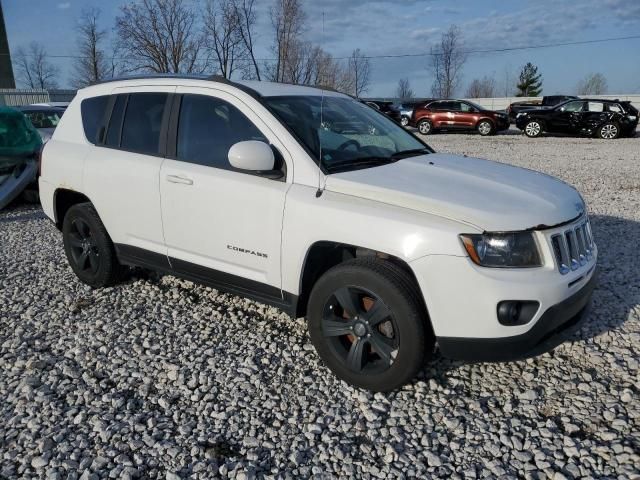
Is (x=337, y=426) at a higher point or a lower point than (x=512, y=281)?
lower

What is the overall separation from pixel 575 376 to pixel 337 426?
159cm

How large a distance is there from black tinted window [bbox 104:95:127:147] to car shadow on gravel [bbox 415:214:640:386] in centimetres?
308

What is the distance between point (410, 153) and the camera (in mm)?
4039

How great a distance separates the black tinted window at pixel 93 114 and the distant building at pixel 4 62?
154 feet

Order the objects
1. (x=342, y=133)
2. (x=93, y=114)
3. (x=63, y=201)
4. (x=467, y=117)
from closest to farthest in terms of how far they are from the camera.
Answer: (x=342, y=133), (x=93, y=114), (x=63, y=201), (x=467, y=117)

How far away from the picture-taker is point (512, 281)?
2.77 m

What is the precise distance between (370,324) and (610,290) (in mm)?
2779

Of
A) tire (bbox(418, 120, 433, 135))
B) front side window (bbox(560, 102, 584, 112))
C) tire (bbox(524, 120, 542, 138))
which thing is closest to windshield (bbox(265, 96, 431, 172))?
front side window (bbox(560, 102, 584, 112))

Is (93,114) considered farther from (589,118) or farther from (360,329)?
(589,118)

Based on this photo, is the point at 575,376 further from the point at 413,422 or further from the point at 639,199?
the point at 639,199

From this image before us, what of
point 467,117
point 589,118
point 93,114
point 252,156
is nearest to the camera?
point 252,156

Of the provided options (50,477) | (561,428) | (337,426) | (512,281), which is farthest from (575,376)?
(50,477)

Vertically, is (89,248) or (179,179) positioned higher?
(179,179)

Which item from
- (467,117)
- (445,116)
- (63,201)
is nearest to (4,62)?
(445,116)
